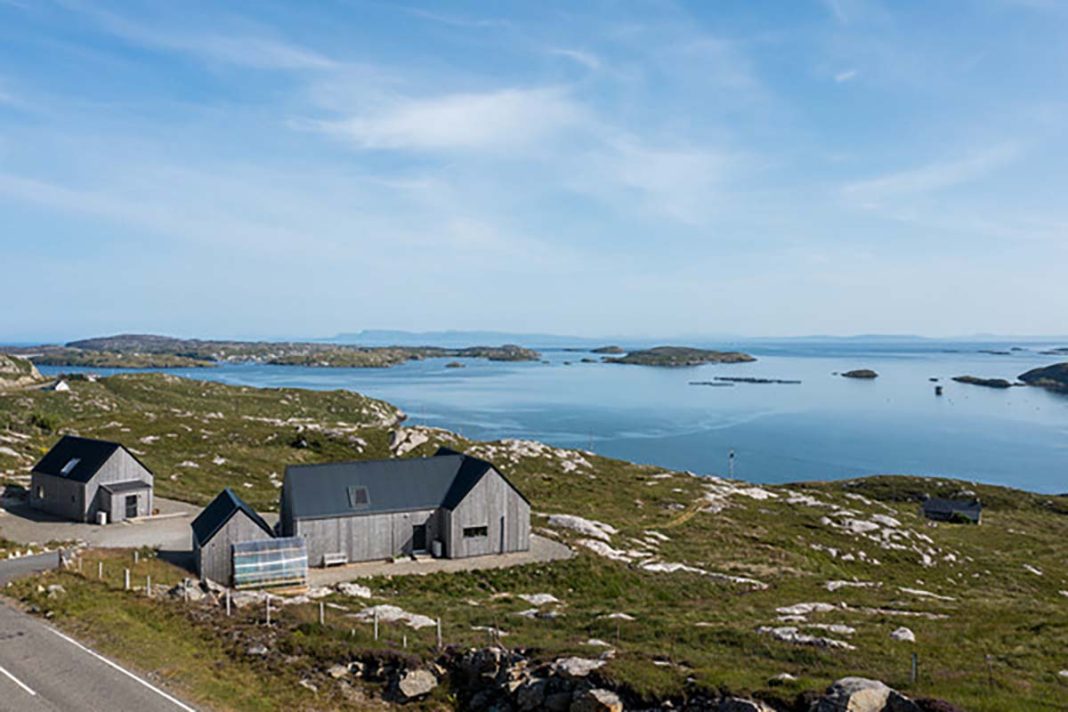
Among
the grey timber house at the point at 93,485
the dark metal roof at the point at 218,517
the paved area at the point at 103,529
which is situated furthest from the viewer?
the grey timber house at the point at 93,485

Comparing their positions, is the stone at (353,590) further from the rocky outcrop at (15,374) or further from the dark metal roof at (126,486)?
the rocky outcrop at (15,374)

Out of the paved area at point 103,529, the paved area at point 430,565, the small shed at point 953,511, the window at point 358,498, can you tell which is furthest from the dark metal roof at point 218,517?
the small shed at point 953,511

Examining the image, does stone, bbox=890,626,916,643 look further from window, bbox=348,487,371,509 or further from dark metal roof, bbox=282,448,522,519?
window, bbox=348,487,371,509

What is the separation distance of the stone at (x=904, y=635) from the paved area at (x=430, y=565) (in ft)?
67.4

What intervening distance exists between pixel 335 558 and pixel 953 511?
241 ft

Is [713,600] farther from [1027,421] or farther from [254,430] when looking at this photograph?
[1027,421]

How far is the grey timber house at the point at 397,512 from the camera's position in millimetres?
42688

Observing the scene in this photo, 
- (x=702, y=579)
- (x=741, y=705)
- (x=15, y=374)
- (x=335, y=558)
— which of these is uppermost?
(x=15, y=374)

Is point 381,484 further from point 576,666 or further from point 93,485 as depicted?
point 576,666

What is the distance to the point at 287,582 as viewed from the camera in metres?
36.4

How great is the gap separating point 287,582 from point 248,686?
15.0 metres

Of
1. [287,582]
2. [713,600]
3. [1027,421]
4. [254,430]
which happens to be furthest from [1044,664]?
[1027,421]

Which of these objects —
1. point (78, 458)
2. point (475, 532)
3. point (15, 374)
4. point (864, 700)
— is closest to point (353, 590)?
point (475, 532)

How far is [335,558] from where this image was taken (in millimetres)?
42500
